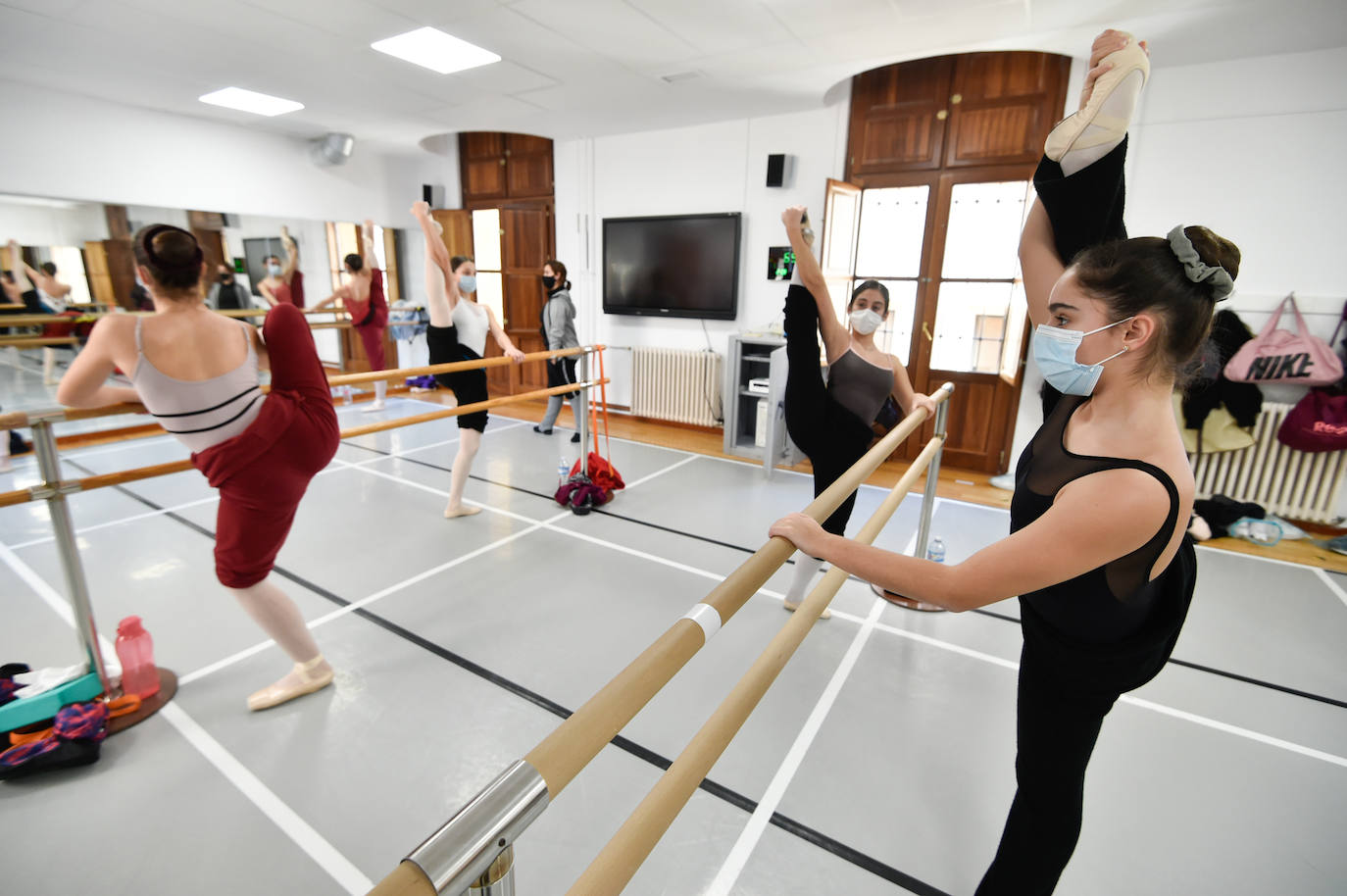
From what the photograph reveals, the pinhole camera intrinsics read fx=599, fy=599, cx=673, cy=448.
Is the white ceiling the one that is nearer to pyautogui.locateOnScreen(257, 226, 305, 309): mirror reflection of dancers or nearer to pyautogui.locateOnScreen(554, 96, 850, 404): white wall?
pyautogui.locateOnScreen(554, 96, 850, 404): white wall

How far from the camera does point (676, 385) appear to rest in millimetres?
6855

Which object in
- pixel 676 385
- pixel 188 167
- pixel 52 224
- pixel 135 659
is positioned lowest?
pixel 135 659

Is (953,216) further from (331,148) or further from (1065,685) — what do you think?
(331,148)

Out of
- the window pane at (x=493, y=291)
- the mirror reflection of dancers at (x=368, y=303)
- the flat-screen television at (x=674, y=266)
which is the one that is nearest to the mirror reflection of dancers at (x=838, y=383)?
the flat-screen television at (x=674, y=266)

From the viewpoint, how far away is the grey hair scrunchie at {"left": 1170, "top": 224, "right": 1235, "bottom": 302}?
3.09 feet

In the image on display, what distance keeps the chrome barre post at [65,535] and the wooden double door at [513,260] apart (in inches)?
226

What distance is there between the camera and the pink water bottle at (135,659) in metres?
2.26

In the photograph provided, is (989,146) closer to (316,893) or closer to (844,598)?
(844,598)

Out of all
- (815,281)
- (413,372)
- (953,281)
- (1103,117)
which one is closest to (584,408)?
(413,372)

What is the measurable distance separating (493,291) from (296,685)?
683cm

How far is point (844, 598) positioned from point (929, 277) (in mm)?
3561

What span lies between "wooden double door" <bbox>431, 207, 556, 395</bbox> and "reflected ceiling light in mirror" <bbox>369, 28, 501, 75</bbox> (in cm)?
281

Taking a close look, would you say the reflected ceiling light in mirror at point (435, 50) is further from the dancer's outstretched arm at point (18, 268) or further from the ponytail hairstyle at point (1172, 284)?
the ponytail hairstyle at point (1172, 284)

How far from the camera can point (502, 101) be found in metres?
5.76
